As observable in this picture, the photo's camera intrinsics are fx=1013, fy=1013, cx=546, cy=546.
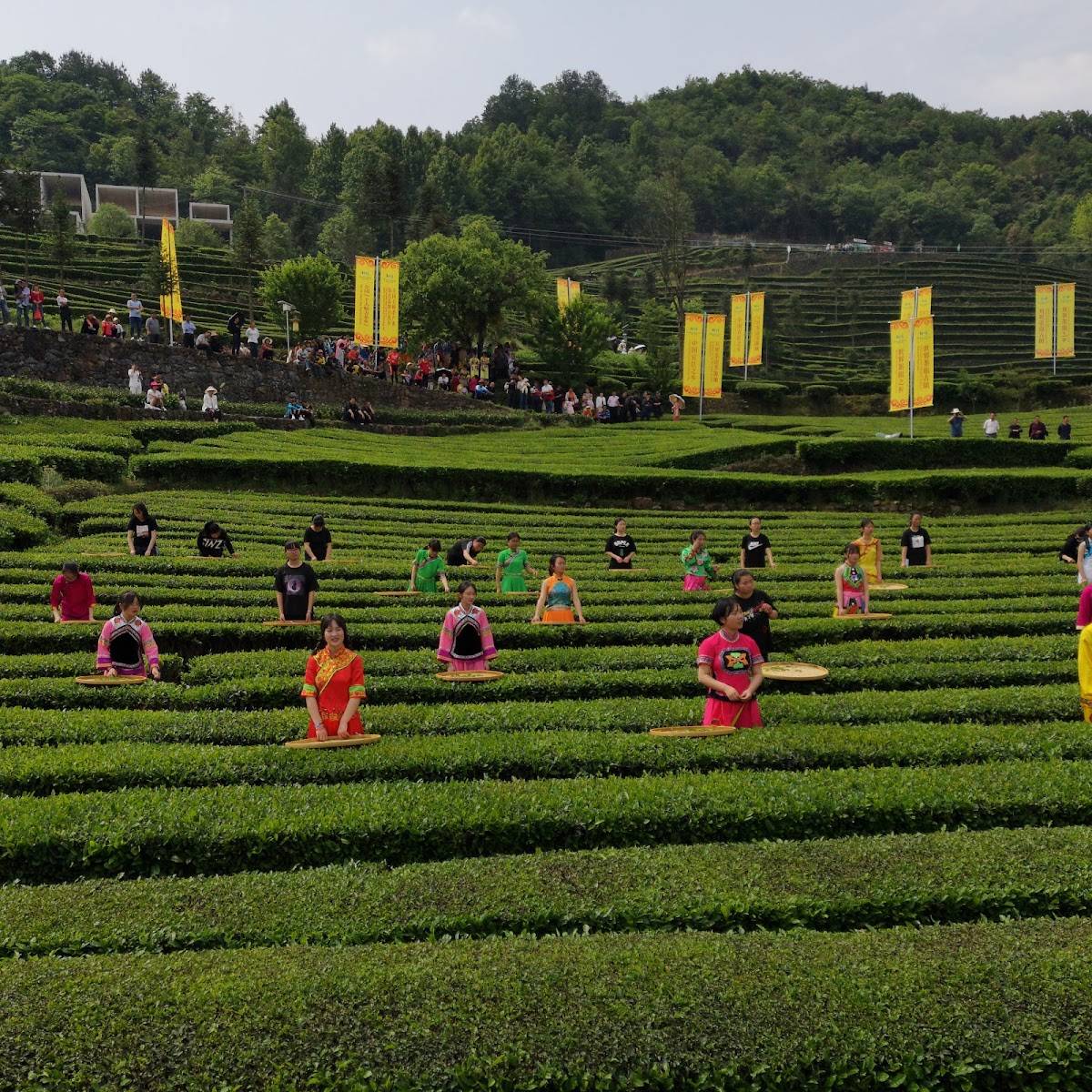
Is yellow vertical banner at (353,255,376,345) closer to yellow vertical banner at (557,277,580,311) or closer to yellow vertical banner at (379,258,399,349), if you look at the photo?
yellow vertical banner at (379,258,399,349)

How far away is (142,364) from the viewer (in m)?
39.4

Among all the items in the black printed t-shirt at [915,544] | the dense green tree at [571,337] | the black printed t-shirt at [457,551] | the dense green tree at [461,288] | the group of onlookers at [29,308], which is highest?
the dense green tree at [461,288]

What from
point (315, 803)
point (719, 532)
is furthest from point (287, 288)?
point (315, 803)

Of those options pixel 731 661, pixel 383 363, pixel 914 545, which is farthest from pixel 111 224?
pixel 731 661

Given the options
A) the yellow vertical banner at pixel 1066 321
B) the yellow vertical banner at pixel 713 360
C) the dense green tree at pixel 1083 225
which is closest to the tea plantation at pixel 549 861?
the yellow vertical banner at pixel 713 360

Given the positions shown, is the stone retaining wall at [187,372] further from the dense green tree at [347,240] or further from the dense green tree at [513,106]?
the dense green tree at [513,106]

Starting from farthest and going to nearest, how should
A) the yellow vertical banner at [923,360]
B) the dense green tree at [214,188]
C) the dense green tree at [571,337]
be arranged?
the dense green tree at [214,188] < the dense green tree at [571,337] < the yellow vertical banner at [923,360]

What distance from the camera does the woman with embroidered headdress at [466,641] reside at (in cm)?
1118

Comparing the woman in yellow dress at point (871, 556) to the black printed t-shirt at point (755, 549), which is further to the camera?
the black printed t-shirt at point (755, 549)

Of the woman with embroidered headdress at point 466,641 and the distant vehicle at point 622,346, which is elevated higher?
the distant vehicle at point 622,346

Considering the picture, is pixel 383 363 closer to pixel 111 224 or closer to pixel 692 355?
pixel 692 355

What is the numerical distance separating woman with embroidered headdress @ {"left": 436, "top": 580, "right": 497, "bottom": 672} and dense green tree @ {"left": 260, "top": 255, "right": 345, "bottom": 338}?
1699 inches

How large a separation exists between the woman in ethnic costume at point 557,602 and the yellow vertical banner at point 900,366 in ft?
87.8

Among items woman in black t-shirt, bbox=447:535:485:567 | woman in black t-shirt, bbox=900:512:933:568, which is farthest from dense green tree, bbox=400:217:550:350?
woman in black t-shirt, bbox=900:512:933:568
